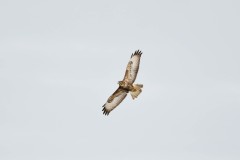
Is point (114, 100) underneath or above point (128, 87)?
above

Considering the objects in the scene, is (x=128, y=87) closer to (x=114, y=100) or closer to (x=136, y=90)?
(x=136, y=90)

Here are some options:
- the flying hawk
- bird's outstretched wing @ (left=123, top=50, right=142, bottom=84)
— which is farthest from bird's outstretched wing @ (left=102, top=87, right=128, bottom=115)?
bird's outstretched wing @ (left=123, top=50, right=142, bottom=84)

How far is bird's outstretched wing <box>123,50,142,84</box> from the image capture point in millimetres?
23953

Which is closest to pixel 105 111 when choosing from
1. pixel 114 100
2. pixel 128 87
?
pixel 114 100

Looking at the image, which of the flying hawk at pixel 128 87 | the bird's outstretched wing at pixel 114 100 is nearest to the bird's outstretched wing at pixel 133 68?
the flying hawk at pixel 128 87

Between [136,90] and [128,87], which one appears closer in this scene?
[136,90]

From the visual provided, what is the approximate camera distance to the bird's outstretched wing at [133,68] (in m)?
24.0

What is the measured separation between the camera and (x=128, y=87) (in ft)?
78.0

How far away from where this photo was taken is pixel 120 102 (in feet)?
82.9

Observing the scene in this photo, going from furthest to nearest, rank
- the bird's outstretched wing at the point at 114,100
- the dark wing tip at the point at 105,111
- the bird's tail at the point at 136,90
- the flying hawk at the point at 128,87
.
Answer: the dark wing tip at the point at 105,111 < the bird's outstretched wing at the point at 114,100 < the flying hawk at the point at 128,87 < the bird's tail at the point at 136,90

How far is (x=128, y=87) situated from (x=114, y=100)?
1813 mm

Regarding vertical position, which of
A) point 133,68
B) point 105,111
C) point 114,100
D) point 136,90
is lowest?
point 136,90

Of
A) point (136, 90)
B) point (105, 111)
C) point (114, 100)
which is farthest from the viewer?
point (105, 111)

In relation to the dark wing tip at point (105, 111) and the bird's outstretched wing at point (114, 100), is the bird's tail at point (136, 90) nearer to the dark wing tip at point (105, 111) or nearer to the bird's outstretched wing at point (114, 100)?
the bird's outstretched wing at point (114, 100)
